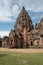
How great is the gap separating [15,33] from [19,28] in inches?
163

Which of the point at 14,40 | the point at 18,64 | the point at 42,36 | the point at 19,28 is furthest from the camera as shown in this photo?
the point at 19,28

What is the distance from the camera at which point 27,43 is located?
6469cm

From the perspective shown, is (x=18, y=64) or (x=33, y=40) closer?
(x=18, y=64)

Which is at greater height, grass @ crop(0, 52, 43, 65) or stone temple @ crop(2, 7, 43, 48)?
stone temple @ crop(2, 7, 43, 48)

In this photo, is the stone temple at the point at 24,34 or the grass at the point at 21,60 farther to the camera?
the stone temple at the point at 24,34

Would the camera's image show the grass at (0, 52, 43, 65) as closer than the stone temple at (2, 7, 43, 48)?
Yes

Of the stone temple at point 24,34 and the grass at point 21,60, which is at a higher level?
Result: the stone temple at point 24,34

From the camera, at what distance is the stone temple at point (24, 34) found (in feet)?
204

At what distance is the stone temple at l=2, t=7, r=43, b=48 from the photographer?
62062 millimetres

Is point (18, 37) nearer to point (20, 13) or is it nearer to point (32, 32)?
point (32, 32)

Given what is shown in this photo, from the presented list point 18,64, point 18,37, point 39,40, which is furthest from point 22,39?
point 18,64

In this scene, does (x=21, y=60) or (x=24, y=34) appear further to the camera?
(x=24, y=34)

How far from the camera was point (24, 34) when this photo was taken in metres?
65.4

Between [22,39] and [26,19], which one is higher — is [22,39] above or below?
below
